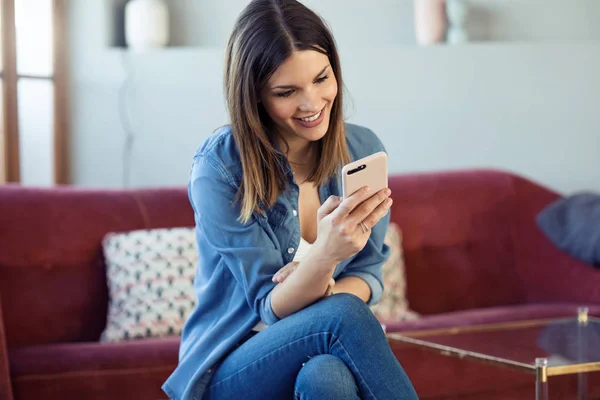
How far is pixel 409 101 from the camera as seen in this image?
3336 millimetres

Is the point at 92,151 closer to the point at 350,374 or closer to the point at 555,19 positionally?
the point at 555,19

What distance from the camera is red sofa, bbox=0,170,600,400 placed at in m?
2.29

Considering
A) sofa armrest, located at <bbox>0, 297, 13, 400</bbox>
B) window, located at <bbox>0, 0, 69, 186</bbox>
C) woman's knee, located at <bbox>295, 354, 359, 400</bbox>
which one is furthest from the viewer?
window, located at <bbox>0, 0, 69, 186</bbox>

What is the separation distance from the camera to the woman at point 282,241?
146 centimetres

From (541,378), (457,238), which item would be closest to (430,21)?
(457,238)

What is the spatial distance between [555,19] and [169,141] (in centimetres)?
154

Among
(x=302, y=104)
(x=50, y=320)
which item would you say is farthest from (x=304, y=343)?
(x=50, y=320)

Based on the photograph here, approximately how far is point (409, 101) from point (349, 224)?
193 centimetres

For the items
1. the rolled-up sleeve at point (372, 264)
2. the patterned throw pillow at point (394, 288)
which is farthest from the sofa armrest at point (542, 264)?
the rolled-up sleeve at point (372, 264)

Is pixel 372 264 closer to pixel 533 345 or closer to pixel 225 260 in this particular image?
pixel 225 260

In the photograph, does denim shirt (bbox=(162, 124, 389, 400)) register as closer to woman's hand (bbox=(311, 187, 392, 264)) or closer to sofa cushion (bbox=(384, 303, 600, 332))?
woman's hand (bbox=(311, 187, 392, 264))

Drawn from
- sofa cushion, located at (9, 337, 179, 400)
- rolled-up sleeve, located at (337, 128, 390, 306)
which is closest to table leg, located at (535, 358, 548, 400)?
rolled-up sleeve, located at (337, 128, 390, 306)

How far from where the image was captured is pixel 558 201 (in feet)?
9.93

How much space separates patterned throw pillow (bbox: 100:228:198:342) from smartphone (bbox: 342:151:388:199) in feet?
3.89
